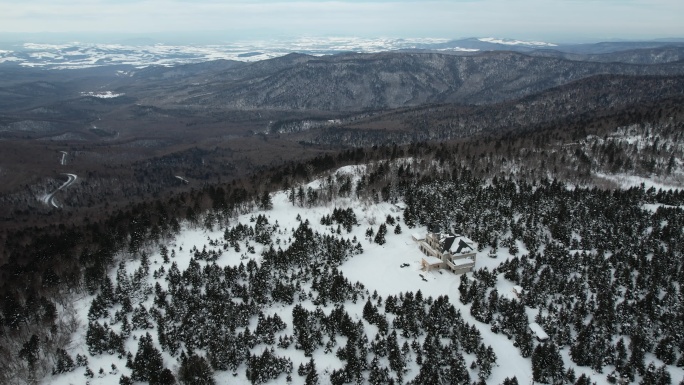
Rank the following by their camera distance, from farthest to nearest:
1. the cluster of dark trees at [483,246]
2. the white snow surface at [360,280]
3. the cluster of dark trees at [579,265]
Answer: the cluster of dark trees at [483,246] → the cluster of dark trees at [579,265] → the white snow surface at [360,280]

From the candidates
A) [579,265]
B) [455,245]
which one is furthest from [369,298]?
[579,265]

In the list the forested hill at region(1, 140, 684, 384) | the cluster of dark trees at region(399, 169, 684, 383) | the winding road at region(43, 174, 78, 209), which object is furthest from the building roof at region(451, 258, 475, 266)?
the winding road at region(43, 174, 78, 209)

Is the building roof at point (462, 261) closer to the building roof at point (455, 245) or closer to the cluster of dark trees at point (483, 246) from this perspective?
the building roof at point (455, 245)

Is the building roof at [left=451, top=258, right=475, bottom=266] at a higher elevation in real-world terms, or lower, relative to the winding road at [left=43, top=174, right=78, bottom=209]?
higher

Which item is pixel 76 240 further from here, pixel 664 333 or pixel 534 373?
pixel 664 333

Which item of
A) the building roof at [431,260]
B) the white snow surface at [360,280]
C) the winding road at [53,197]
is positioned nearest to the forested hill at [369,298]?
the white snow surface at [360,280]

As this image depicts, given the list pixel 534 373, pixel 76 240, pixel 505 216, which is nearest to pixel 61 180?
pixel 76 240

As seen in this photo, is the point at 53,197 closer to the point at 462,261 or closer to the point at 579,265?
the point at 462,261

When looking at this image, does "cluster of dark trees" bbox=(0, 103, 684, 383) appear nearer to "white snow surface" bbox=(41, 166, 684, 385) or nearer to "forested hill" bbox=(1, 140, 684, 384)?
"forested hill" bbox=(1, 140, 684, 384)
